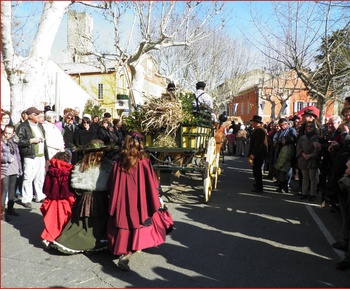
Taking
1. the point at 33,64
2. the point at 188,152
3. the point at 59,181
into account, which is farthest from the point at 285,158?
the point at 33,64

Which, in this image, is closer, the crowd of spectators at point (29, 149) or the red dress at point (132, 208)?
the red dress at point (132, 208)

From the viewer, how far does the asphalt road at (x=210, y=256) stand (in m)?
3.83

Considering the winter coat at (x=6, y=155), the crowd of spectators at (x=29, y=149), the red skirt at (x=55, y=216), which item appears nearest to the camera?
the red skirt at (x=55, y=216)

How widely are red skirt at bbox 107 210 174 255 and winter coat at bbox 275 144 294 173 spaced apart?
16.7 ft

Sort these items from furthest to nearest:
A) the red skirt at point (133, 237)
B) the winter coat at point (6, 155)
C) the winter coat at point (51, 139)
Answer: the winter coat at point (51, 139), the winter coat at point (6, 155), the red skirt at point (133, 237)

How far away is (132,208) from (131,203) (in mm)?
63

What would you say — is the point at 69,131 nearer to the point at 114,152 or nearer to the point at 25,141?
the point at 25,141

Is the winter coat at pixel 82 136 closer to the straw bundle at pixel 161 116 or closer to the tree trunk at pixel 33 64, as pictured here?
the tree trunk at pixel 33 64

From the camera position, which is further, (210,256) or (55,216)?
(55,216)

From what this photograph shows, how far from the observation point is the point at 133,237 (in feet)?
13.8

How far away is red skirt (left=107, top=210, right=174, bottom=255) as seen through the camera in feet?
13.7

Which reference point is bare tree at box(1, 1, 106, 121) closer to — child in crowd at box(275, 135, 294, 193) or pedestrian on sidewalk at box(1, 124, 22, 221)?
pedestrian on sidewalk at box(1, 124, 22, 221)

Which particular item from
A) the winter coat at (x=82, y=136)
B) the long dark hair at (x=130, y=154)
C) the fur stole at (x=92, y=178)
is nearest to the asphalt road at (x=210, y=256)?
the fur stole at (x=92, y=178)

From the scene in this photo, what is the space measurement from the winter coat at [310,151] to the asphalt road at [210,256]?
1124 mm
